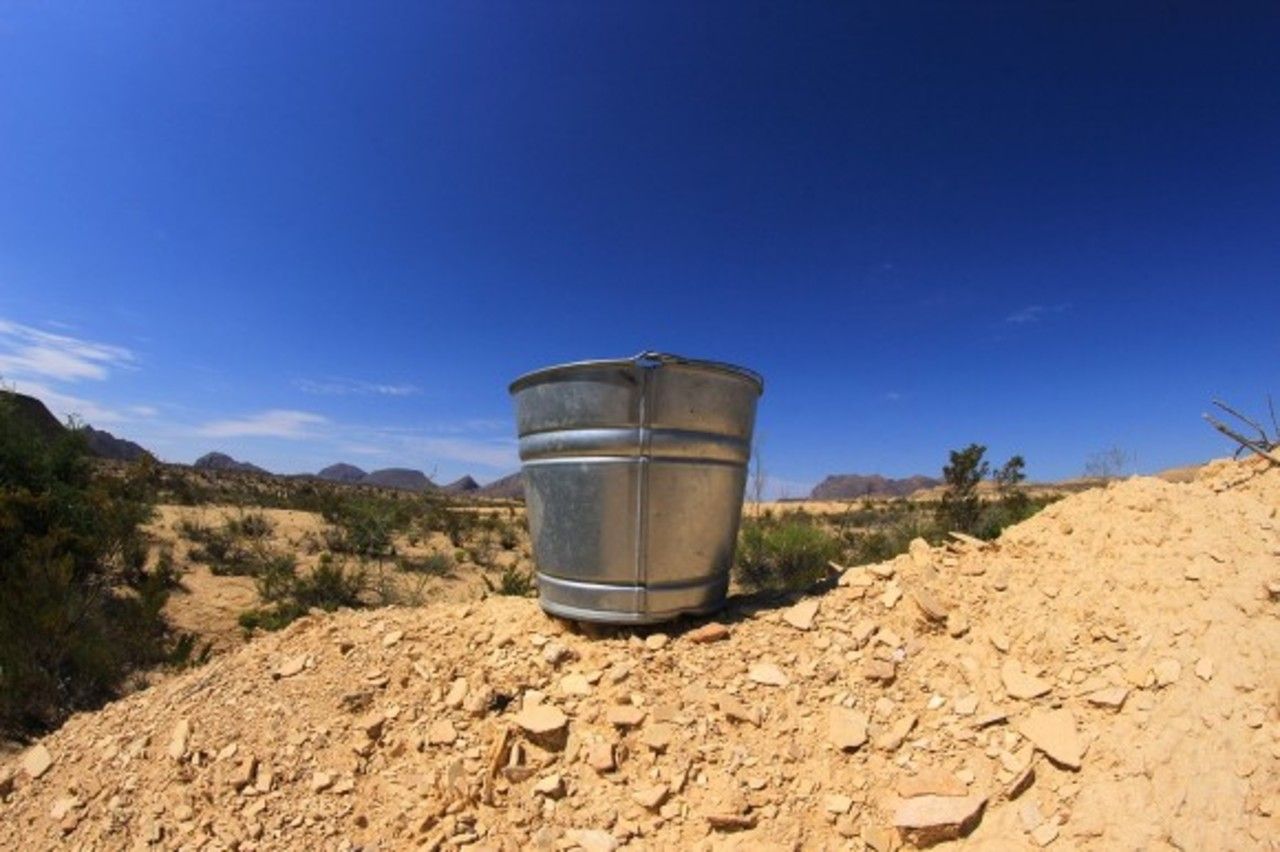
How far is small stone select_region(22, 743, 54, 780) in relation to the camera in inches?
124

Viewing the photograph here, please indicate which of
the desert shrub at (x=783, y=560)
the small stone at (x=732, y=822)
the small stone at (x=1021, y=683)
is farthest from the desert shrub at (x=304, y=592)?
the small stone at (x=1021, y=683)

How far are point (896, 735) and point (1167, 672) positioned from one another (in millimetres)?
1056

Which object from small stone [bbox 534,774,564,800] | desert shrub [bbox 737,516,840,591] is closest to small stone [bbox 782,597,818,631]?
small stone [bbox 534,774,564,800]

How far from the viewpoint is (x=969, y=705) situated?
8.80 feet

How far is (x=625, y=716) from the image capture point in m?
2.78

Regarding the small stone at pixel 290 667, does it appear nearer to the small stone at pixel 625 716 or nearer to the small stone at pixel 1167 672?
the small stone at pixel 625 716

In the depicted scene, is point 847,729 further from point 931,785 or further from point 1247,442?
point 1247,442

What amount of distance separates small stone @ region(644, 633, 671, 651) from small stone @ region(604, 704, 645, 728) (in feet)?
1.22

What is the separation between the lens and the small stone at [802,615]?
3.27 m

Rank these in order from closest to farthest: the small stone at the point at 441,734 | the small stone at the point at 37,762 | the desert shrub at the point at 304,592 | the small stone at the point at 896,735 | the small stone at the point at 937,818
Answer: the small stone at the point at 937,818 < the small stone at the point at 896,735 < the small stone at the point at 441,734 < the small stone at the point at 37,762 < the desert shrub at the point at 304,592

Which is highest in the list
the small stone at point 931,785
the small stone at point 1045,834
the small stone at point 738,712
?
the small stone at point 738,712

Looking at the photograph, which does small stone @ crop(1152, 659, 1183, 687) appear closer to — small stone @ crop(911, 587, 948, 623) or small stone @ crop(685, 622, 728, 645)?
small stone @ crop(911, 587, 948, 623)

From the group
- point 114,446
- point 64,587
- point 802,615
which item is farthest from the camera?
point 114,446

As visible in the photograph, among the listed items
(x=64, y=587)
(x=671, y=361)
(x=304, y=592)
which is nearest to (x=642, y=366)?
(x=671, y=361)
